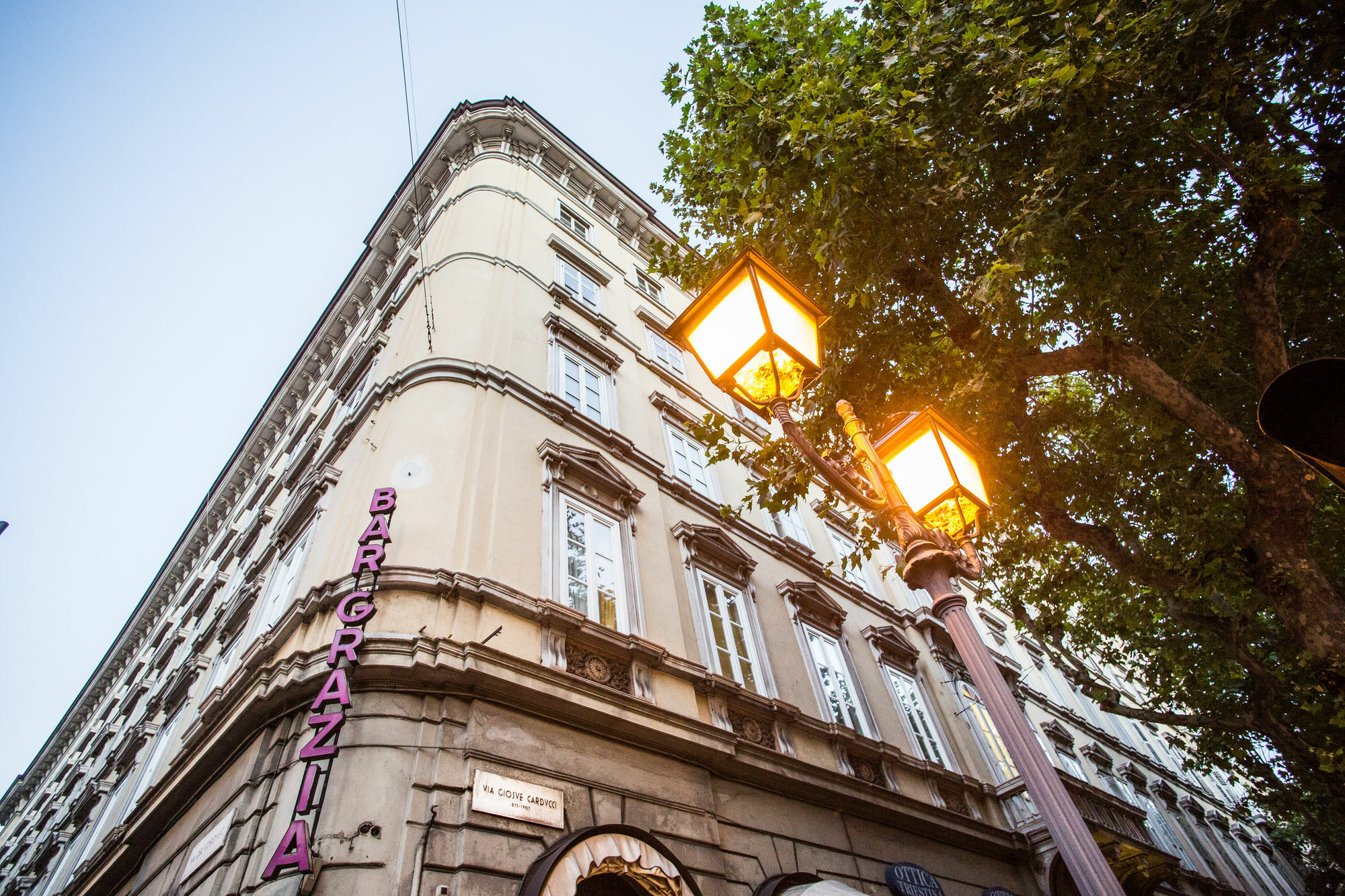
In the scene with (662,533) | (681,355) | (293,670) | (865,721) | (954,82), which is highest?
(681,355)

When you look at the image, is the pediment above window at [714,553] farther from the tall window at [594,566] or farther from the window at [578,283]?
the window at [578,283]

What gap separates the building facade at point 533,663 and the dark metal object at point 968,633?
394cm

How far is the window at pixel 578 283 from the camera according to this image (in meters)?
14.8

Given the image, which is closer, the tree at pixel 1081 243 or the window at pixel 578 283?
the tree at pixel 1081 243

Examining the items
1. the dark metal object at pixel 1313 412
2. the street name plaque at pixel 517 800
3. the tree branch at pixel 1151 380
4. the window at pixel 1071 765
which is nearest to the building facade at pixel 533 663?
the street name plaque at pixel 517 800

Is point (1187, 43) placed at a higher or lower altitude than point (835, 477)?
higher

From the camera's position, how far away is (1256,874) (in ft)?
73.3

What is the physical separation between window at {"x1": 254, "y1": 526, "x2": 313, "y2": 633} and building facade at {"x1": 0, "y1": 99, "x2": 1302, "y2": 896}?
0.26 feet

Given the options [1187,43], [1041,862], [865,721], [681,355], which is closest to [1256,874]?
[1041,862]

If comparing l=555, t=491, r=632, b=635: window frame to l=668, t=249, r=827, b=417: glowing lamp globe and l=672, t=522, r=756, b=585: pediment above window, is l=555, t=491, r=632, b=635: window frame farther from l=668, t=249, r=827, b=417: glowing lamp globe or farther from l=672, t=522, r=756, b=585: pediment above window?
l=668, t=249, r=827, b=417: glowing lamp globe

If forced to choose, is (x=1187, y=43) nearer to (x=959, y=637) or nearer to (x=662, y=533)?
(x=959, y=637)

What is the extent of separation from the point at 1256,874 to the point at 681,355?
25255 millimetres

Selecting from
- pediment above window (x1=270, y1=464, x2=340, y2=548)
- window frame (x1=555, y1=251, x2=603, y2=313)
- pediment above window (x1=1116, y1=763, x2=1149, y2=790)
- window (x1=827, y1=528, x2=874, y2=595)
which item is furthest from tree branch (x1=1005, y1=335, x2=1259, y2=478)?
pediment above window (x1=1116, y1=763, x2=1149, y2=790)

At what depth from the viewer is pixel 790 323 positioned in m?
3.95
